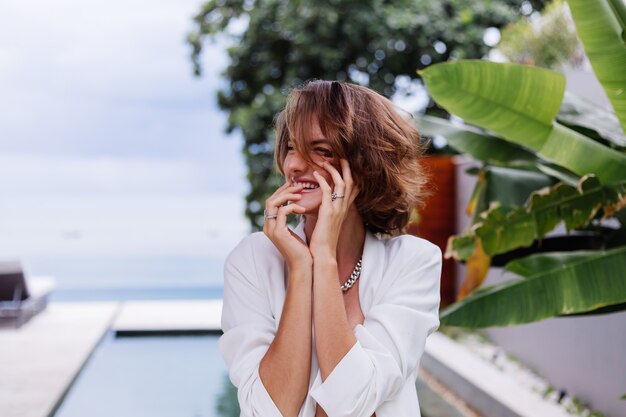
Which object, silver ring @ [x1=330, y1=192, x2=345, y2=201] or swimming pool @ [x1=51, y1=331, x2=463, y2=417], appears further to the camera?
swimming pool @ [x1=51, y1=331, x2=463, y2=417]

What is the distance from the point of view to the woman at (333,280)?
143cm

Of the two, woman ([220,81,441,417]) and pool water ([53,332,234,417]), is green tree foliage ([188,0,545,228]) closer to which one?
pool water ([53,332,234,417])

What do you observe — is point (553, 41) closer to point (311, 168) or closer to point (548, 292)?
point (548, 292)

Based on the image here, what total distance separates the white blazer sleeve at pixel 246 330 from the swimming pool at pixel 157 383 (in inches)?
153

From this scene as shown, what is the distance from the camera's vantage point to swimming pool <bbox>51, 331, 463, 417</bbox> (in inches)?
230

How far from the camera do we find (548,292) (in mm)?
2828

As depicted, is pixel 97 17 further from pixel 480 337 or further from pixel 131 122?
pixel 480 337

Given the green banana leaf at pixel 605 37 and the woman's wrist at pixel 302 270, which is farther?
the green banana leaf at pixel 605 37

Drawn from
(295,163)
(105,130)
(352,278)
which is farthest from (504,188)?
(105,130)

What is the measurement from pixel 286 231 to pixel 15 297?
786 centimetres

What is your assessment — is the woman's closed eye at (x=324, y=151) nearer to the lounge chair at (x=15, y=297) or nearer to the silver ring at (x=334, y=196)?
the silver ring at (x=334, y=196)

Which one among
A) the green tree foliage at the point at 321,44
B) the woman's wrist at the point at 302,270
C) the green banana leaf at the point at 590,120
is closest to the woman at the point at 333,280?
the woman's wrist at the point at 302,270

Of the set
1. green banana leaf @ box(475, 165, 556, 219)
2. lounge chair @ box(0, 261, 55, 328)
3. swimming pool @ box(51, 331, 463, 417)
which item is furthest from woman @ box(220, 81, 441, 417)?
lounge chair @ box(0, 261, 55, 328)

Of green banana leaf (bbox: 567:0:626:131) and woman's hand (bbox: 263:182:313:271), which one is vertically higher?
green banana leaf (bbox: 567:0:626:131)
